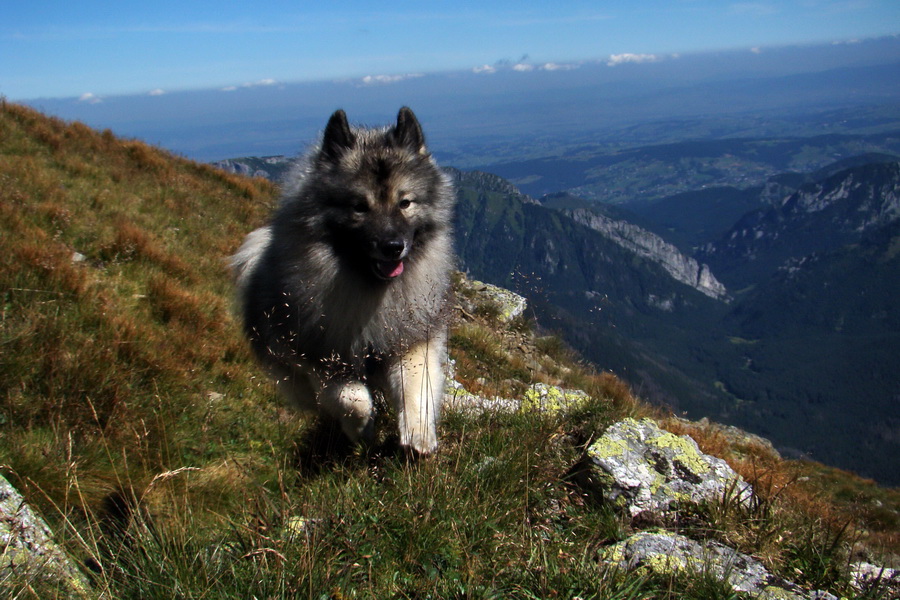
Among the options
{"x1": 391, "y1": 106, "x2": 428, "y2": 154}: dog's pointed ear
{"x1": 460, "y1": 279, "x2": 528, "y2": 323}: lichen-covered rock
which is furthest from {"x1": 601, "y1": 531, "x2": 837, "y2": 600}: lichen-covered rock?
{"x1": 460, "y1": 279, "x2": 528, "y2": 323}: lichen-covered rock

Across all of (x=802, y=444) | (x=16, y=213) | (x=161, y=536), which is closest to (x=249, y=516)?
(x=161, y=536)

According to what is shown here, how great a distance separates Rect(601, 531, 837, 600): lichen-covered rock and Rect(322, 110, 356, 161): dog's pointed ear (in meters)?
3.45

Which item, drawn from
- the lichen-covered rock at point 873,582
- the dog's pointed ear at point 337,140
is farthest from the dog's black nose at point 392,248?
the lichen-covered rock at point 873,582

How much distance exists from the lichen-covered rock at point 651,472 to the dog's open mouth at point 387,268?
199cm

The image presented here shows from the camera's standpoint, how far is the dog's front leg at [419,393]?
3.96m

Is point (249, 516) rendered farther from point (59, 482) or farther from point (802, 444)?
point (802, 444)

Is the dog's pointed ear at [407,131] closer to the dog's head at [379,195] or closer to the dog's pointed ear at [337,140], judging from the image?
the dog's head at [379,195]

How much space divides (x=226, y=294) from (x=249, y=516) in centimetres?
517

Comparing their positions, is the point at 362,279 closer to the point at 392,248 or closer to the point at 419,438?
the point at 392,248

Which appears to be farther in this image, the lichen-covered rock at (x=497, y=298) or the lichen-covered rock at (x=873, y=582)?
the lichen-covered rock at (x=497, y=298)

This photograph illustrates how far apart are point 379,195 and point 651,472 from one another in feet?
9.62

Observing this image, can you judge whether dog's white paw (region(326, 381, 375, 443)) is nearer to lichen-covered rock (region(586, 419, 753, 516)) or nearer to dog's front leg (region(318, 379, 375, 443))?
dog's front leg (region(318, 379, 375, 443))

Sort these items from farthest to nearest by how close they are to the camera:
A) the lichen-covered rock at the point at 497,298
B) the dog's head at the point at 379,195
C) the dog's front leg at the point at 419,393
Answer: the lichen-covered rock at the point at 497,298, the dog's head at the point at 379,195, the dog's front leg at the point at 419,393

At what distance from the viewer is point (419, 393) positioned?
4.25 metres
